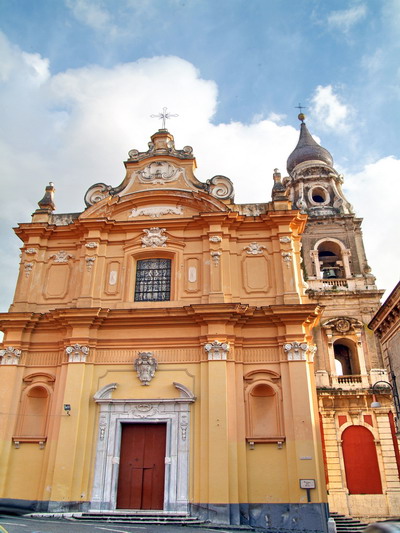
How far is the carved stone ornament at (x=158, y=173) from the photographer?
61.5ft

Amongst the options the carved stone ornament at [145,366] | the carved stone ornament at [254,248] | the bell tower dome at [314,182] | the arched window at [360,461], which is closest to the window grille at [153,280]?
the carved stone ornament at [145,366]

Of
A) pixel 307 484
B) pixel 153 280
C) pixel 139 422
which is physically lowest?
pixel 307 484

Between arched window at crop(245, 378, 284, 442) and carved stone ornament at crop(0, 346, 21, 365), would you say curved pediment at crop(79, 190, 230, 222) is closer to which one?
carved stone ornament at crop(0, 346, 21, 365)

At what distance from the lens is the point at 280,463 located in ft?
44.9

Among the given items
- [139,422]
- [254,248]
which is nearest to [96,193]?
[254,248]

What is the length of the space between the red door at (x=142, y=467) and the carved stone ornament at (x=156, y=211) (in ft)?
25.6

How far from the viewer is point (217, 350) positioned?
48.7 ft

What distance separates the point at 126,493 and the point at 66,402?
3269 millimetres

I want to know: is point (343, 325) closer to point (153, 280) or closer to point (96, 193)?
point (153, 280)

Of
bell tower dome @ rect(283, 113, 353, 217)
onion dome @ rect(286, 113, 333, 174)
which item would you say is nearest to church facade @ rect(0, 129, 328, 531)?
bell tower dome @ rect(283, 113, 353, 217)

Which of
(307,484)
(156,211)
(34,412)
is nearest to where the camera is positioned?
(307,484)

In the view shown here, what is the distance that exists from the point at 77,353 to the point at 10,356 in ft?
7.91

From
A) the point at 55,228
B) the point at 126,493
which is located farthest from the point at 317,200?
the point at 126,493

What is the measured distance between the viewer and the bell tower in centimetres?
2117
